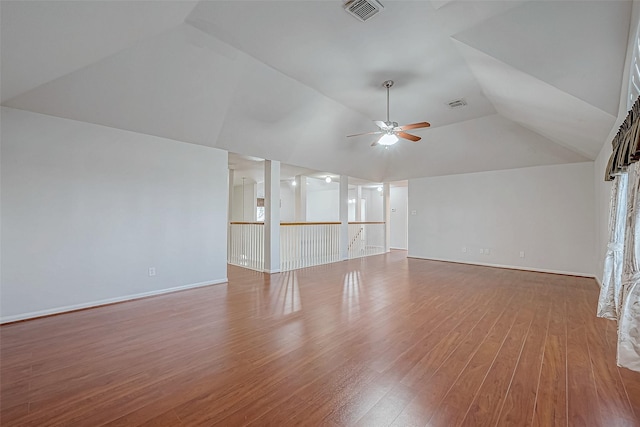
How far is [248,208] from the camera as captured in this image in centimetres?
1057

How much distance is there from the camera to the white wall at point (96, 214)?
3229 mm

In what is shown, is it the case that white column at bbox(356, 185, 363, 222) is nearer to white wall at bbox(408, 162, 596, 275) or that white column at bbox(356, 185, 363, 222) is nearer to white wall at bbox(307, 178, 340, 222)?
white wall at bbox(307, 178, 340, 222)

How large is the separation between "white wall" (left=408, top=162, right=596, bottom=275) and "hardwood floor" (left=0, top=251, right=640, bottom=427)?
2.35m

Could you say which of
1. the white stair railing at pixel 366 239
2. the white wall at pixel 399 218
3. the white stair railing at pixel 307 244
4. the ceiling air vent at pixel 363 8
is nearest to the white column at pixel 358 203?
the white wall at pixel 399 218

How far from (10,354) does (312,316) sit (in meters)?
2.86

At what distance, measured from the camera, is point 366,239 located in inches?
360

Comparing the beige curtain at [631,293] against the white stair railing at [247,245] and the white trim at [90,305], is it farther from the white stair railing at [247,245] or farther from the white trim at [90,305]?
the white stair railing at [247,245]

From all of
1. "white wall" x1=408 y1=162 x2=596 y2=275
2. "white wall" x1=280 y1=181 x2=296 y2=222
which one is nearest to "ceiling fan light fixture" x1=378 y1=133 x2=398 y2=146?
"white wall" x1=408 y1=162 x2=596 y2=275

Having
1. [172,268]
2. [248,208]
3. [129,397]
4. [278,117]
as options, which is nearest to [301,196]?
[248,208]

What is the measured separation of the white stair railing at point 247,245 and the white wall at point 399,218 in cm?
633

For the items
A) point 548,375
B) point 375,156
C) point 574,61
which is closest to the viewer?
point 548,375

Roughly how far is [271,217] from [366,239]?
4252 millimetres

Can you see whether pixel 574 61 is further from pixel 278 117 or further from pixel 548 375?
pixel 278 117

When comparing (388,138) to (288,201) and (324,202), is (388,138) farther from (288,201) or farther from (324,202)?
(288,201)
